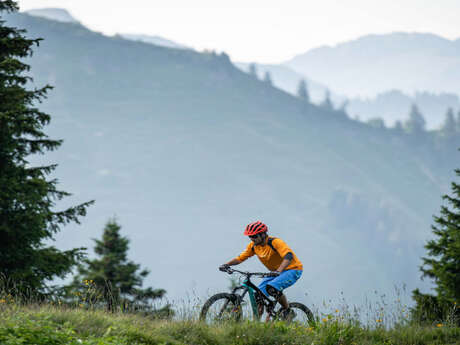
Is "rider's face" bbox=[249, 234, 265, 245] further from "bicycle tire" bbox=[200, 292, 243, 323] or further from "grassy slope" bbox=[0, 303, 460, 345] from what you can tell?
"grassy slope" bbox=[0, 303, 460, 345]

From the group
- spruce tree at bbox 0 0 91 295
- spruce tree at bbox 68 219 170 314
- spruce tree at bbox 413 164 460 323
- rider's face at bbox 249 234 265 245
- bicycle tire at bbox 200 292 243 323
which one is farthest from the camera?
spruce tree at bbox 68 219 170 314

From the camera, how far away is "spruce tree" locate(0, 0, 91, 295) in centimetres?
Answer: 998

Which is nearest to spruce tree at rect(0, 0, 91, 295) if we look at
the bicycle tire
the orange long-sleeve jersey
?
the bicycle tire

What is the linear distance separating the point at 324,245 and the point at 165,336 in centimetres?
19391

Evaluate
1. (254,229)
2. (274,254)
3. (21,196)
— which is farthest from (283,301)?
(21,196)

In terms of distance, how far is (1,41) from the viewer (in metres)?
10.5

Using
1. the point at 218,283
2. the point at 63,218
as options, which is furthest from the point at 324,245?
the point at 63,218

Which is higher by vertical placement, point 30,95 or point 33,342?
point 30,95

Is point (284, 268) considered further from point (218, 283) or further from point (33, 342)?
point (218, 283)

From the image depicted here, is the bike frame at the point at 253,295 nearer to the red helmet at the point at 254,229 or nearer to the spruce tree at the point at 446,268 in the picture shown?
the red helmet at the point at 254,229

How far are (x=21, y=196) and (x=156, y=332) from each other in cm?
577

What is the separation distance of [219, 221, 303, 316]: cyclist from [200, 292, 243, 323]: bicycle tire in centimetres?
46

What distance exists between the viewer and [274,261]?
7.69 meters

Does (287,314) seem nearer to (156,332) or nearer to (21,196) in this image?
(156,332)
